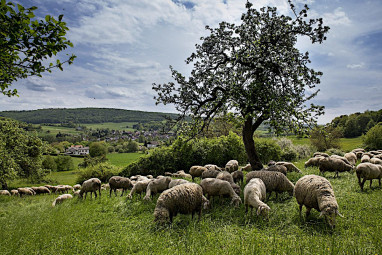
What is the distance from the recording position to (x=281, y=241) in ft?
14.4

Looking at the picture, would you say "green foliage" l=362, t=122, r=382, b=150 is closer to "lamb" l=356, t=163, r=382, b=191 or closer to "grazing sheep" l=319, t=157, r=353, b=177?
"grazing sheep" l=319, t=157, r=353, b=177

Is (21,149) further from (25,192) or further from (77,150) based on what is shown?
(77,150)

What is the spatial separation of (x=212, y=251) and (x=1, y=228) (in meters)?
7.66

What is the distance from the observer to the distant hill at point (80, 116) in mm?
154975

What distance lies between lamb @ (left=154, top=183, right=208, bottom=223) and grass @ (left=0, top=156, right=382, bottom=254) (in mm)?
337

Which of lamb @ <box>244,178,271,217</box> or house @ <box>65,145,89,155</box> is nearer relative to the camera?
lamb @ <box>244,178,271,217</box>

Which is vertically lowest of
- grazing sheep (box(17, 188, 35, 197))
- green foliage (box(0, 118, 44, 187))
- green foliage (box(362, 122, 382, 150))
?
grazing sheep (box(17, 188, 35, 197))

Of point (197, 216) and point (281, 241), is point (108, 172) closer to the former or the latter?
point (197, 216)

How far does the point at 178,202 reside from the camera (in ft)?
21.6

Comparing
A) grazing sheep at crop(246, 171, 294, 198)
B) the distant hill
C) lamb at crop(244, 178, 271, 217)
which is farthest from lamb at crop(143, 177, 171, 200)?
the distant hill

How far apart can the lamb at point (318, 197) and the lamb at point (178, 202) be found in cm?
344

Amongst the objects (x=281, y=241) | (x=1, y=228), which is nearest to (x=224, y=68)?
(x=281, y=241)

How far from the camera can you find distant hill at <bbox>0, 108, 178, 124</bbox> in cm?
15498

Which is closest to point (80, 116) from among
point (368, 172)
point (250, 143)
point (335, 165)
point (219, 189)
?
point (250, 143)
